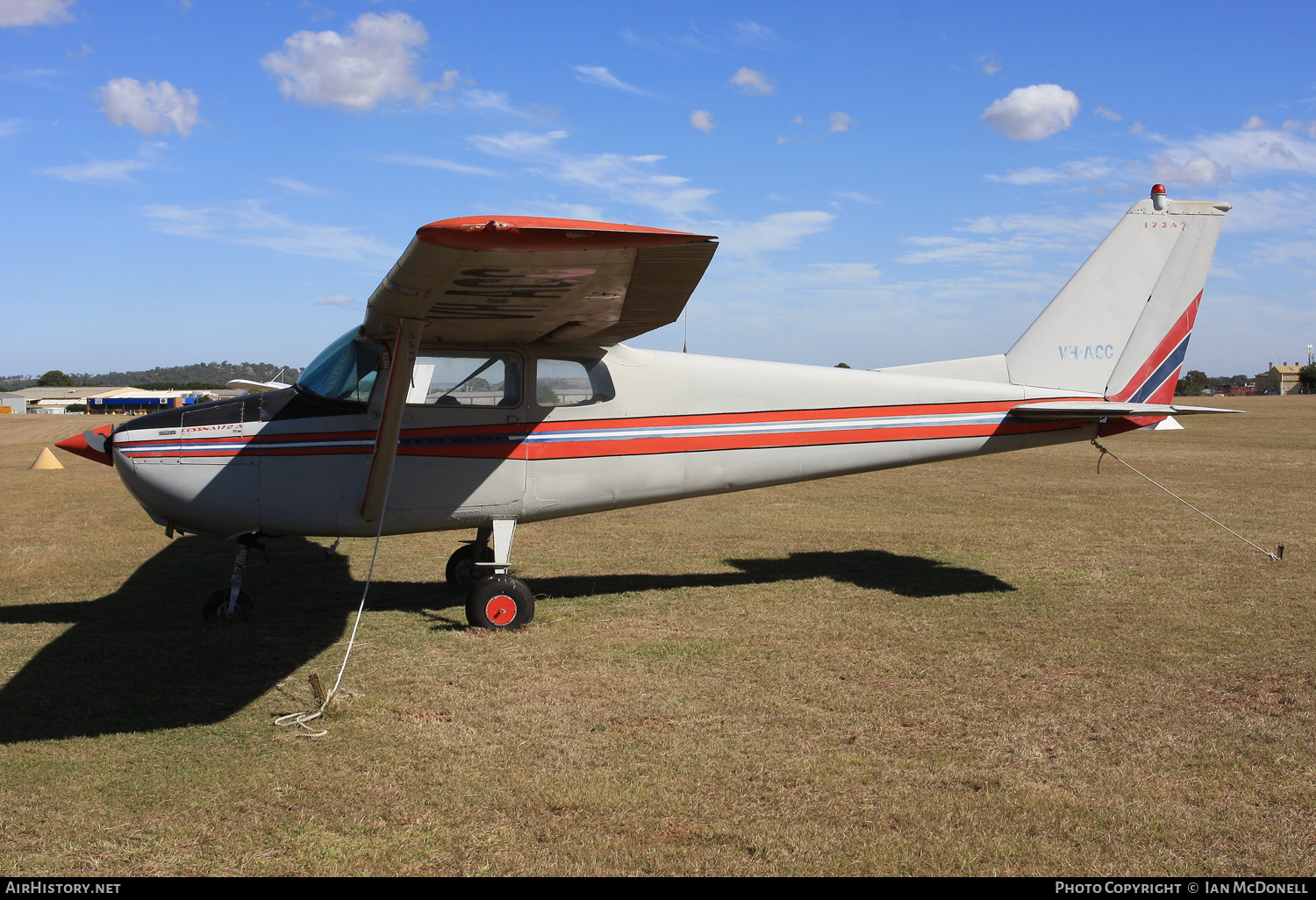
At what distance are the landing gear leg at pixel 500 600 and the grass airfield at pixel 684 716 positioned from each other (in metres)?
0.16

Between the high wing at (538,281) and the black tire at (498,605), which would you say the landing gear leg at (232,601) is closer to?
the black tire at (498,605)

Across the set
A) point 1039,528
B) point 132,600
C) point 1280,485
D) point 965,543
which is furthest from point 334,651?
point 1280,485

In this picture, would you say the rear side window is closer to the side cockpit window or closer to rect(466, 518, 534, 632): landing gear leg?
the side cockpit window

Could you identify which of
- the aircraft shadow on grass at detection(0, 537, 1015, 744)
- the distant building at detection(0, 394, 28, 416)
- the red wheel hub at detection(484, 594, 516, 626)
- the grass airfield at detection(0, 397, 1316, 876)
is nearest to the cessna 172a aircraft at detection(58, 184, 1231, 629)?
the red wheel hub at detection(484, 594, 516, 626)

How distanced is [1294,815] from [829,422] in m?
4.28

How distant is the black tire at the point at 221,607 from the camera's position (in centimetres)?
651

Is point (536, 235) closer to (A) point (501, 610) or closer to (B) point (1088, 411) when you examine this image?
(A) point (501, 610)

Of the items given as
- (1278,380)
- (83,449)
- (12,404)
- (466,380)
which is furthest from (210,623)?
(1278,380)

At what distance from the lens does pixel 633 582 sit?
26.0ft

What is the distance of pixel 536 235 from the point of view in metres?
3.83

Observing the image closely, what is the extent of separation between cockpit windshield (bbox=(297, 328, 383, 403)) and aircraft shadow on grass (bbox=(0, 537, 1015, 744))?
174cm

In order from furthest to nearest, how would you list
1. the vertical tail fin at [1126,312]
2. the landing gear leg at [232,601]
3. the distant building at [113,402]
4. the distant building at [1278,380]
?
1. the distant building at [1278,380]
2. the distant building at [113,402]
3. the vertical tail fin at [1126,312]
4. the landing gear leg at [232,601]

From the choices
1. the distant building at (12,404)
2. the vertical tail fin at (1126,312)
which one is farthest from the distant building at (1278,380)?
the distant building at (12,404)

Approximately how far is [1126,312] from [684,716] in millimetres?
5811
